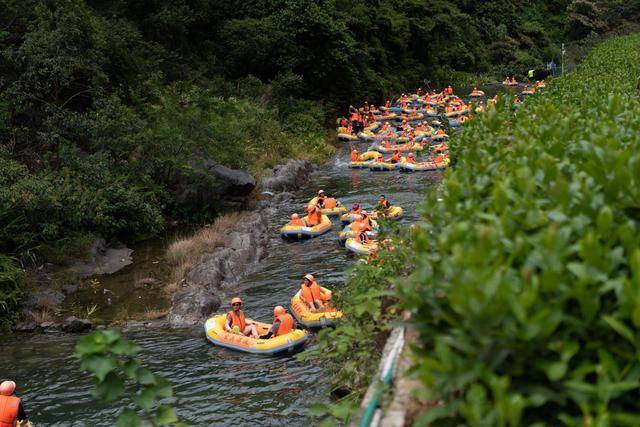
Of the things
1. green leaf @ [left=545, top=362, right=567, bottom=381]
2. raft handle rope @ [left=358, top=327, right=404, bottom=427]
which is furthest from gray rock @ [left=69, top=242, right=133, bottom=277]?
green leaf @ [left=545, top=362, right=567, bottom=381]

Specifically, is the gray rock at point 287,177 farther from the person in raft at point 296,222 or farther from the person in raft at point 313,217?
the person in raft at point 296,222

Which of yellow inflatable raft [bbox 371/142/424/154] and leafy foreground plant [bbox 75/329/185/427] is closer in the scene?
leafy foreground plant [bbox 75/329/185/427]

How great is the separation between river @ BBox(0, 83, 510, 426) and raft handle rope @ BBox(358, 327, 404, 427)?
3384 millimetres

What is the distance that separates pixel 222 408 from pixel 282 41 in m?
24.9

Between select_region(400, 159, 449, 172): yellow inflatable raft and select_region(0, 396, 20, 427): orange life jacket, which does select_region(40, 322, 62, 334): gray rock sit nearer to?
select_region(0, 396, 20, 427): orange life jacket

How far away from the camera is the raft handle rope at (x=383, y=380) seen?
3900mm

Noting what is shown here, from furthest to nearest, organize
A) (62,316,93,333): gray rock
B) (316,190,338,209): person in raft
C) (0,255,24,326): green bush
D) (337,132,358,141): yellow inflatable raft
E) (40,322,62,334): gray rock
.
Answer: (337,132,358,141): yellow inflatable raft, (316,190,338,209): person in raft, (0,255,24,326): green bush, (40,322,62,334): gray rock, (62,316,93,333): gray rock

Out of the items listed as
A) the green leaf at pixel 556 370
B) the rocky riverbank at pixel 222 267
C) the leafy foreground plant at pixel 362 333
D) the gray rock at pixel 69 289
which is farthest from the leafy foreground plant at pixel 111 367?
the gray rock at pixel 69 289

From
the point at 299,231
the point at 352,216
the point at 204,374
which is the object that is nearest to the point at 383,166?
the point at 352,216

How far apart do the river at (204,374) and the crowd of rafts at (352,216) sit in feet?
1.32

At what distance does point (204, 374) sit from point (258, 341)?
1205 mm

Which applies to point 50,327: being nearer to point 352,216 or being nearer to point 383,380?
point 352,216

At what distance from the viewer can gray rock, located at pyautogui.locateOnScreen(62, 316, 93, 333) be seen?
12.9 meters

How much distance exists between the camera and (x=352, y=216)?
59.8ft
